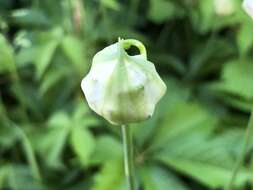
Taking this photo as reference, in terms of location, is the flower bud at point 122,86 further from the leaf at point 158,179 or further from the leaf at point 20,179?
the leaf at point 20,179

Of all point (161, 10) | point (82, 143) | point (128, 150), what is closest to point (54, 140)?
point (82, 143)

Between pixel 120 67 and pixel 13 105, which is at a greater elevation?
pixel 120 67

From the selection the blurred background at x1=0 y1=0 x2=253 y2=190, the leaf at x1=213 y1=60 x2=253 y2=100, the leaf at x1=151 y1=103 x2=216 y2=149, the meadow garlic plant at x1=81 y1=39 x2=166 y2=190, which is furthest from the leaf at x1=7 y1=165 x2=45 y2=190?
the meadow garlic plant at x1=81 y1=39 x2=166 y2=190

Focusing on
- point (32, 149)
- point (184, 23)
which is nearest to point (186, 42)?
point (184, 23)

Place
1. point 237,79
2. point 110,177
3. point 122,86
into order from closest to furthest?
point 122,86
point 110,177
point 237,79

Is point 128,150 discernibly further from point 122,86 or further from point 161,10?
point 161,10

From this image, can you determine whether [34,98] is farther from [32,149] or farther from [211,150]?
[211,150]

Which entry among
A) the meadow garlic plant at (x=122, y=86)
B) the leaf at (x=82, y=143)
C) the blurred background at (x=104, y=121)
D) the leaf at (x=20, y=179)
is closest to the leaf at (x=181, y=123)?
the blurred background at (x=104, y=121)
